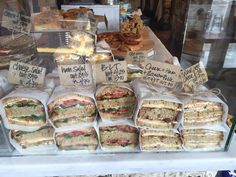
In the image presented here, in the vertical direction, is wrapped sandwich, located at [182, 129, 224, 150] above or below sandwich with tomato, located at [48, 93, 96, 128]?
below

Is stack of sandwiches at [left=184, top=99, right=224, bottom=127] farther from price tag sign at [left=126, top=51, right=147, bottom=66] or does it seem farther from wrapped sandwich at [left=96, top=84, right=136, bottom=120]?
price tag sign at [left=126, top=51, right=147, bottom=66]

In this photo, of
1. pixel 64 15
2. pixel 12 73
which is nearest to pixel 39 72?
pixel 12 73

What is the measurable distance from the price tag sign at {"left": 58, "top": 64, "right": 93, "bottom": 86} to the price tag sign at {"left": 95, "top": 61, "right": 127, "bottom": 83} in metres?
0.03

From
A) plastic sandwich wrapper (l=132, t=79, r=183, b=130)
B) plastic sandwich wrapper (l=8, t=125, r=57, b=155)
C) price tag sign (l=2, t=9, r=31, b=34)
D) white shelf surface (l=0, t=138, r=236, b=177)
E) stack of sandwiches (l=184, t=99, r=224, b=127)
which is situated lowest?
white shelf surface (l=0, t=138, r=236, b=177)

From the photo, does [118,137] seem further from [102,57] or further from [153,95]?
[102,57]

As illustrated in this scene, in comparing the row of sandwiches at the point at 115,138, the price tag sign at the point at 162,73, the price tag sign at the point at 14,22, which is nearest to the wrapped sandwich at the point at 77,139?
the row of sandwiches at the point at 115,138

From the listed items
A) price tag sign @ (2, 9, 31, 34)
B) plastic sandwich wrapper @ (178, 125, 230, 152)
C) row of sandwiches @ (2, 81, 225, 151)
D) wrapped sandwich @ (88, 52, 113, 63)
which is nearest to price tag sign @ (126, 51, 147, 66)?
wrapped sandwich @ (88, 52, 113, 63)

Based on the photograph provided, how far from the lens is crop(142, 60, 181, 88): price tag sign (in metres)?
0.83

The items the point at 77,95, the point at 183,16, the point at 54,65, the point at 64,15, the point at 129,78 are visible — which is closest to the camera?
the point at 77,95

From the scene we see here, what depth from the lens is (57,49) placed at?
1.29m

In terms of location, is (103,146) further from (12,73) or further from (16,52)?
(16,52)

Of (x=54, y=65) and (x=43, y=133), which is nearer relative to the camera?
(x=43, y=133)

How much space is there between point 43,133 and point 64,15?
1.37 m

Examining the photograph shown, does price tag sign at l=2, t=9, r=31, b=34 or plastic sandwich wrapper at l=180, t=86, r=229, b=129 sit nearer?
plastic sandwich wrapper at l=180, t=86, r=229, b=129
